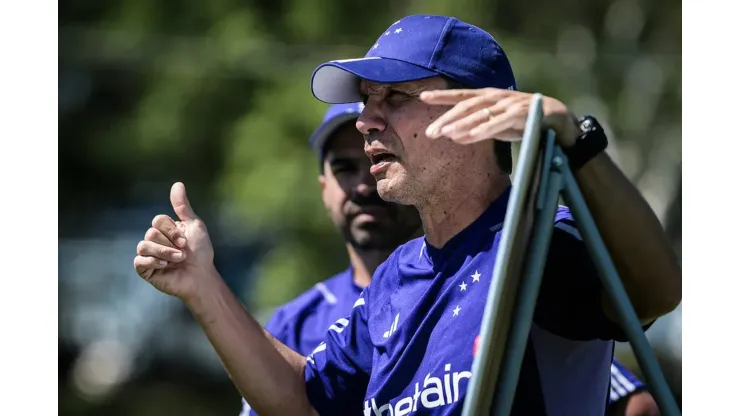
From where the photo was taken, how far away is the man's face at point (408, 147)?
2.53m

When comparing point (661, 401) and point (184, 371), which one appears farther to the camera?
point (184, 371)

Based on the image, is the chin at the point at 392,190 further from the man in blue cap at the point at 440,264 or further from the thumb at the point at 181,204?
the thumb at the point at 181,204

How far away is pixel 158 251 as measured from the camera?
2.59 m

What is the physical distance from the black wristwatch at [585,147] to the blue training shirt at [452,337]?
0.23 meters

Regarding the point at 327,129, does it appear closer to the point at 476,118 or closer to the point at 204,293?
the point at 204,293

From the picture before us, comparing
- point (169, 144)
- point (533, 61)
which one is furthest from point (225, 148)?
point (533, 61)

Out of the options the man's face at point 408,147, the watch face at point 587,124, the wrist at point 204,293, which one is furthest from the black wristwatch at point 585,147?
the wrist at point 204,293

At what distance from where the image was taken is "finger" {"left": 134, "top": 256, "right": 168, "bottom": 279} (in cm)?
259

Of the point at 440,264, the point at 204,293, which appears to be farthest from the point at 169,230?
the point at 440,264

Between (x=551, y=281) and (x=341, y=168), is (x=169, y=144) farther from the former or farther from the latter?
(x=551, y=281)

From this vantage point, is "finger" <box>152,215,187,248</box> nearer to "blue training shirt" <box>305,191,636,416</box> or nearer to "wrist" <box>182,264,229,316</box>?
"wrist" <box>182,264,229,316</box>

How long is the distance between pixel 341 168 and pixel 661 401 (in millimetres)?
2474
